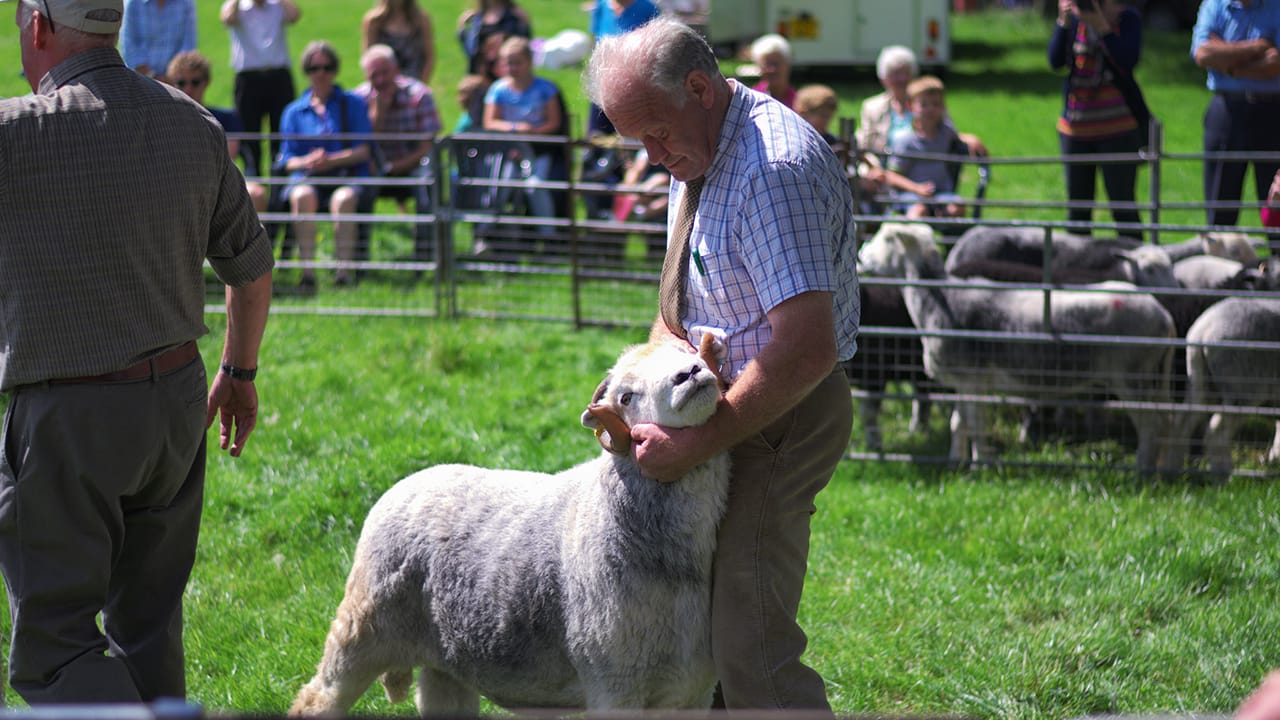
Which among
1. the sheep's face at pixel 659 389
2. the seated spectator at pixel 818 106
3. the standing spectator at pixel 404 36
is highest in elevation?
the standing spectator at pixel 404 36

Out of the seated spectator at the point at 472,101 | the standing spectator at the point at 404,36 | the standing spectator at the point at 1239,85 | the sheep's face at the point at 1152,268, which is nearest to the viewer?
the sheep's face at the point at 1152,268

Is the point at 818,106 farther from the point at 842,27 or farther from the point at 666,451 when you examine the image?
the point at 842,27

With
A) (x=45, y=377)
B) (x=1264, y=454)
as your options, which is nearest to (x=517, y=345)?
(x=1264, y=454)

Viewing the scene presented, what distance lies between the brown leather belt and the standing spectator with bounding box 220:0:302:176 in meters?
7.99

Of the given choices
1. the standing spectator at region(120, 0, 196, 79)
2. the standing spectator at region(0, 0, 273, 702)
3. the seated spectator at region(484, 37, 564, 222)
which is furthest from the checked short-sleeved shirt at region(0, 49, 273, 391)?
the standing spectator at region(120, 0, 196, 79)

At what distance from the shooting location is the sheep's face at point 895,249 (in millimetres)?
7102

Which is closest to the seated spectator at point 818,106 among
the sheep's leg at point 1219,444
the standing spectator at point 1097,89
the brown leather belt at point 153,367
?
the standing spectator at point 1097,89

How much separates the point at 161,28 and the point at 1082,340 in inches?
328

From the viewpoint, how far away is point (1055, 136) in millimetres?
16078

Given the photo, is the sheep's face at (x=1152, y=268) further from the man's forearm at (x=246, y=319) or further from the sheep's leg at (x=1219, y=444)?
the man's forearm at (x=246, y=319)

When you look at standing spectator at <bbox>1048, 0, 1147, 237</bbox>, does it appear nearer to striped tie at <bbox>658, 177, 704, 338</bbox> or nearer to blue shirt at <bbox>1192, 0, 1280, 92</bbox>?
blue shirt at <bbox>1192, 0, 1280, 92</bbox>

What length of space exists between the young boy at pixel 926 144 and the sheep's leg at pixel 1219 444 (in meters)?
3.22

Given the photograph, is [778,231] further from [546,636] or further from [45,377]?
[45,377]

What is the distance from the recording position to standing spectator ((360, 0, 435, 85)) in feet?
39.0
